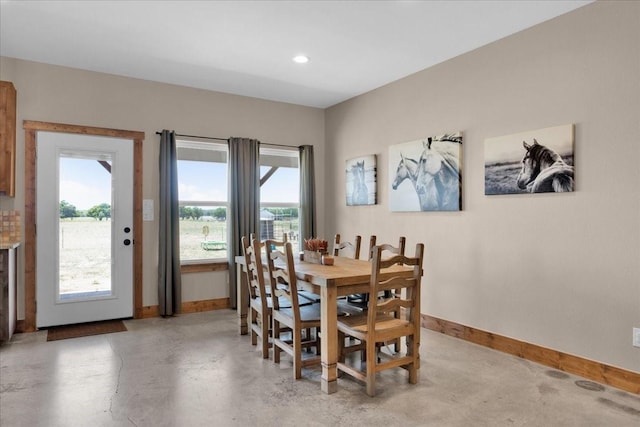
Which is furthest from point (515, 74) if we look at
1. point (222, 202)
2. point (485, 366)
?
point (222, 202)

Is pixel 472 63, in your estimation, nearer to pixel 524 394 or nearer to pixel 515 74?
pixel 515 74

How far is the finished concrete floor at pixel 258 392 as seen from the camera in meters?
2.38

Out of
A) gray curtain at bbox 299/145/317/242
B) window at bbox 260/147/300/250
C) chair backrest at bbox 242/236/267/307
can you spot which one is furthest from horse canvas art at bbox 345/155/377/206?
chair backrest at bbox 242/236/267/307

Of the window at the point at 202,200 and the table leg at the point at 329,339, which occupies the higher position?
the window at the point at 202,200

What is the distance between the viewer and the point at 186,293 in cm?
496

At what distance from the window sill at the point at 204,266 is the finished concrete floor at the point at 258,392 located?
1.39m

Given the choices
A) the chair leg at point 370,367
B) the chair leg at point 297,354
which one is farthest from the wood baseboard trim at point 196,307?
the chair leg at point 370,367

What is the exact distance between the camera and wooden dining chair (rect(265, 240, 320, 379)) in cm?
291

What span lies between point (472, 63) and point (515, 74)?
1.64 feet

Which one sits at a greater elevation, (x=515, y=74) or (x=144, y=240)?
(x=515, y=74)

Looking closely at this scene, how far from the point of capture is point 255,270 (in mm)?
3457

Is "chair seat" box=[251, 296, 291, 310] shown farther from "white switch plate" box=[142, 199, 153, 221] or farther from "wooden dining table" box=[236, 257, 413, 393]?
"white switch plate" box=[142, 199, 153, 221]

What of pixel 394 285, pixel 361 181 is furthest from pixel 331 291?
pixel 361 181

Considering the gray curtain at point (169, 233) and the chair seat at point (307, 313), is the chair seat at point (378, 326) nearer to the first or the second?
the chair seat at point (307, 313)
